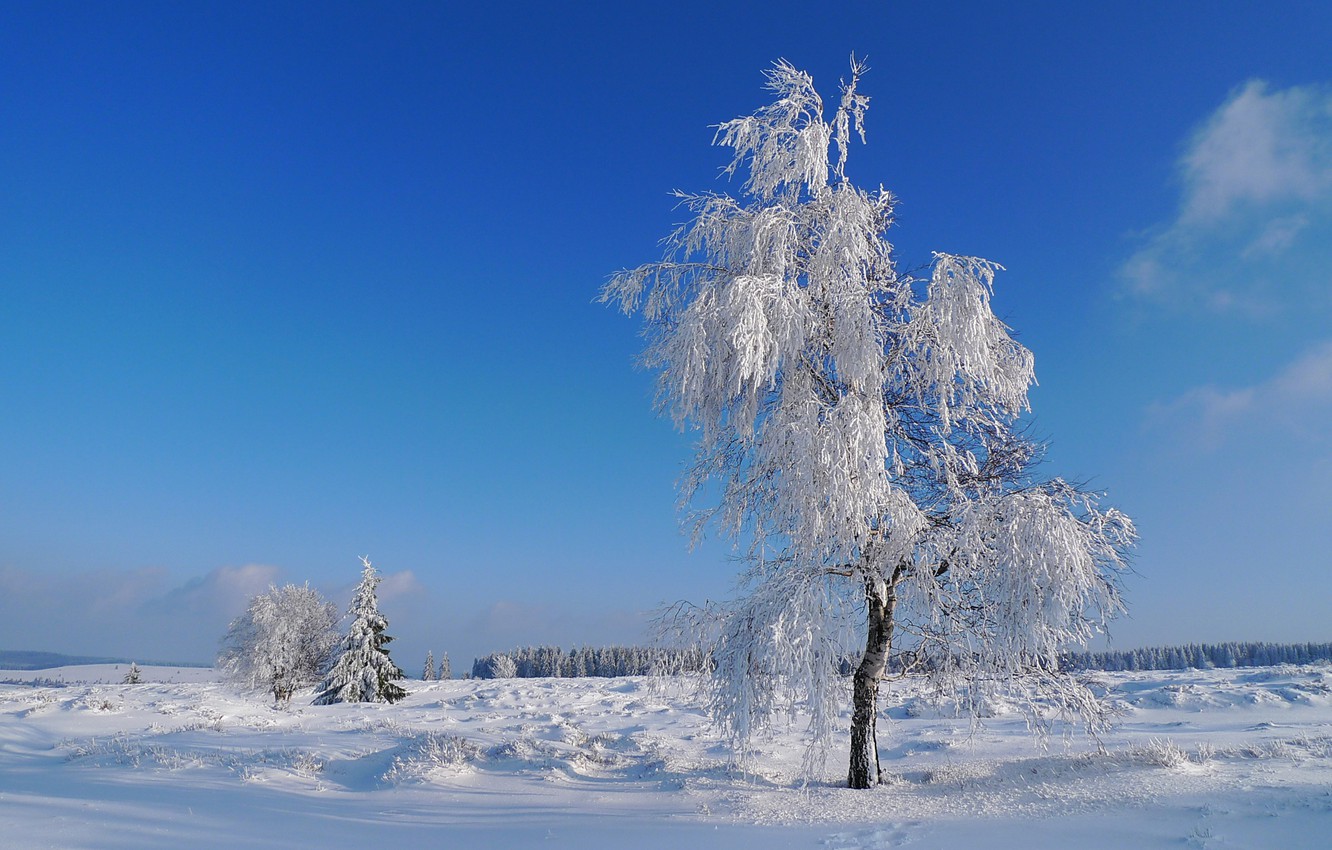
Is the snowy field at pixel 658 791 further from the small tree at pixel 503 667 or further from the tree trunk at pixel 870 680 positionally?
the small tree at pixel 503 667

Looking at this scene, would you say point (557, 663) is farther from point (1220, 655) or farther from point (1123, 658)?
point (1220, 655)

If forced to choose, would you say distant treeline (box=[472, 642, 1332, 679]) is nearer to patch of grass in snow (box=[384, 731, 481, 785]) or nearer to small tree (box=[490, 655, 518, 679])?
small tree (box=[490, 655, 518, 679])

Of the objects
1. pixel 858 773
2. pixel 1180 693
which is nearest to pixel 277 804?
pixel 858 773

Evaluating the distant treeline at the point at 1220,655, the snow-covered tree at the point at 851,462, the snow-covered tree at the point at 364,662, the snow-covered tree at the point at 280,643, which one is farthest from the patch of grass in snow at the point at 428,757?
the distant treeline at the point at 1220,655

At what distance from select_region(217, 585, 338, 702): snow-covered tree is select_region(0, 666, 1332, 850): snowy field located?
17.0m

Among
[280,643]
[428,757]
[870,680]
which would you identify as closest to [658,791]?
[870,680]

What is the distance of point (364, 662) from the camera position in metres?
31.5

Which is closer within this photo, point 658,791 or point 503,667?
point 658,791

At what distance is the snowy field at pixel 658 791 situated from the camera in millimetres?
6305

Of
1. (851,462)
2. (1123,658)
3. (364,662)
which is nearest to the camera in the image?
(851,462)

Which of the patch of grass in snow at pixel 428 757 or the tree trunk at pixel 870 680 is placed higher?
the tree trunk at pixel 870 680

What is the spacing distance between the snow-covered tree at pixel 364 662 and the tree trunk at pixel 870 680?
86.9 feet

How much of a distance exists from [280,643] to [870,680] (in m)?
32.3

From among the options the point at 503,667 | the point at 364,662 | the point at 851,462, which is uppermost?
the point at 851,462
